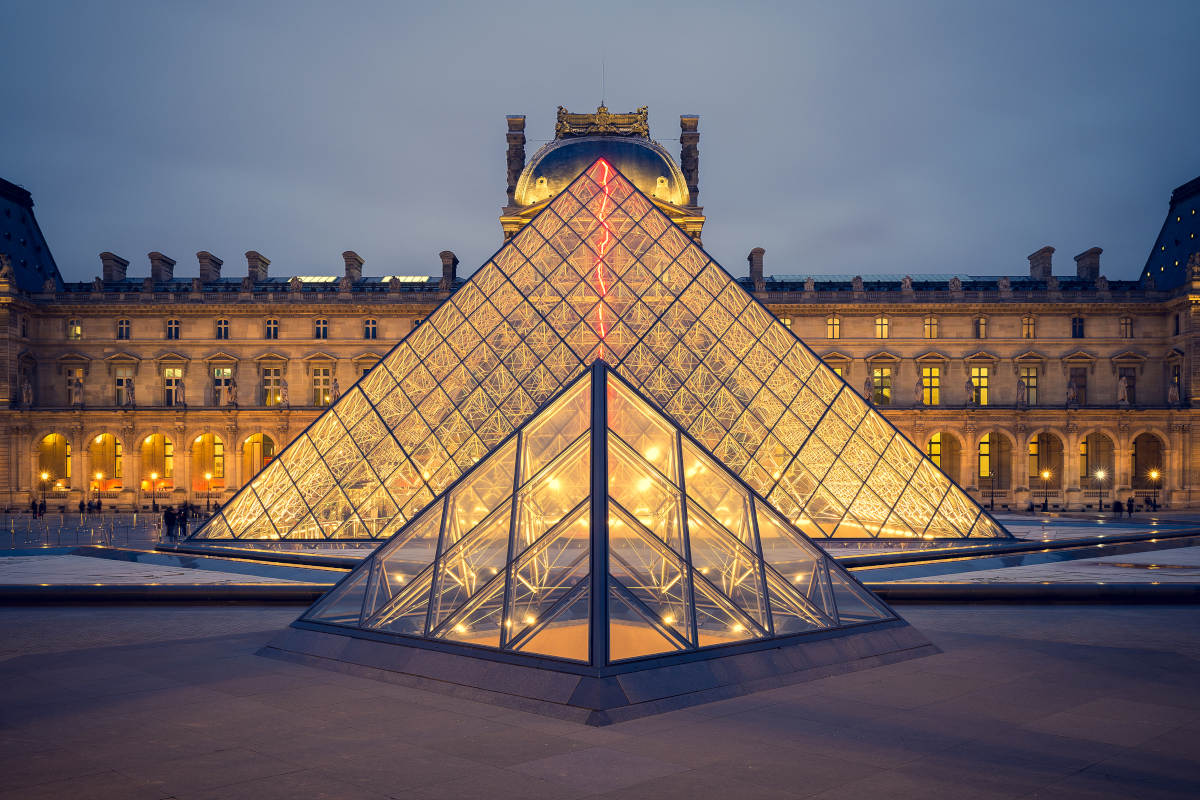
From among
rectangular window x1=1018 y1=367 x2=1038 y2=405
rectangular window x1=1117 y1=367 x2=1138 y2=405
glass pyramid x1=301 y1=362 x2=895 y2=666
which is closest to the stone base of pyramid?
glass pyramid x1=301 y1=362 x2=895 y2=666

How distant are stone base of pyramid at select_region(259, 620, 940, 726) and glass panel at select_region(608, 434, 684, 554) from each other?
3.99ft

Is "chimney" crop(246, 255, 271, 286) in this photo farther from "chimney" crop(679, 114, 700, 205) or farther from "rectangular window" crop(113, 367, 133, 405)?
"chimney" crop(679, 114, 700, 205)

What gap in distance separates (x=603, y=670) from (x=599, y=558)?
940 mm

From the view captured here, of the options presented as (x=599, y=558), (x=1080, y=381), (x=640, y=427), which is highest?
(x=1080, y=381)

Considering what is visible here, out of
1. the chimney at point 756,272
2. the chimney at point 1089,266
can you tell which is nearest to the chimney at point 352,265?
the chimney at point 756,272

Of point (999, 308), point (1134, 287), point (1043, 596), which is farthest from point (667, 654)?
point (1134, 287)

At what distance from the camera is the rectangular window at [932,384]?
151 ft

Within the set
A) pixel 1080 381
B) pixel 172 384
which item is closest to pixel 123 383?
pixel 172 384

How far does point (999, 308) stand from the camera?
45719 millimetres

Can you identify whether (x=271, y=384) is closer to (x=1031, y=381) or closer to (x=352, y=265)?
(x=352, y=265)

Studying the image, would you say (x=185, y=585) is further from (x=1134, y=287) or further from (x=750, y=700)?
(x=1134, y=287)

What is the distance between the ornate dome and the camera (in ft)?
157

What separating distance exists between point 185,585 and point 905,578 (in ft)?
35.1

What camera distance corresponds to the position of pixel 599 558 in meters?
7.65
